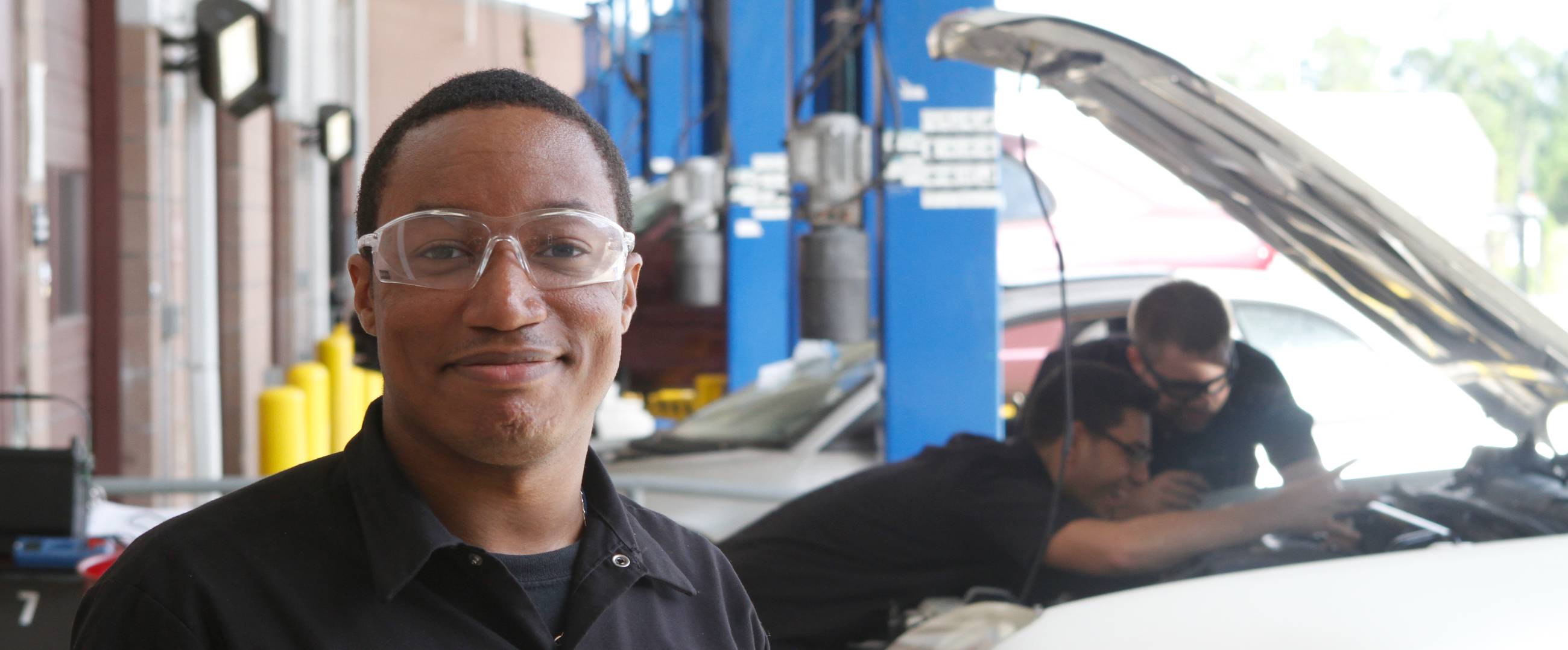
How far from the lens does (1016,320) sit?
18.3 feet

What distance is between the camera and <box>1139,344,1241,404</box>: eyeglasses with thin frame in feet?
8.98

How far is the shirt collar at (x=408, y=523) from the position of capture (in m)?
1.20

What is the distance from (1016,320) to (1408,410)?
2.86m

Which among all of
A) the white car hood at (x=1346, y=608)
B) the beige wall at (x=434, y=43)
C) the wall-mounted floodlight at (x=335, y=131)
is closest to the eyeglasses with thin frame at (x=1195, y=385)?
the white car hood at (x=1346, y=608)

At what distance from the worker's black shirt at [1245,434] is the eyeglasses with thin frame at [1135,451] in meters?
0.01

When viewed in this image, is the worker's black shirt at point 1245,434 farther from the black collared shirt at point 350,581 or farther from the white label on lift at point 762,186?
the white label on lift at point 762,186

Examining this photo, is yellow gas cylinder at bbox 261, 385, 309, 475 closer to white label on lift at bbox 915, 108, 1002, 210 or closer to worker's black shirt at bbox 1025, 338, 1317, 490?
white label on lift at bbox 915, 108, 1002, 210

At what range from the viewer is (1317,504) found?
261 cm

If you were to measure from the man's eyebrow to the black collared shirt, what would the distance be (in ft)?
0.64

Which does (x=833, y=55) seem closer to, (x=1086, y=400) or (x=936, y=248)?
(x=936, y=248)

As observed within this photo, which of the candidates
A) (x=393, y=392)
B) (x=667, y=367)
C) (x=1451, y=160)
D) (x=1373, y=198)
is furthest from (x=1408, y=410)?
(x=1451, y=160)

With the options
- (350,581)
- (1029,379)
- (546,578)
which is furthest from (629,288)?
(1029,379)

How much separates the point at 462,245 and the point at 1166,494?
1.79m

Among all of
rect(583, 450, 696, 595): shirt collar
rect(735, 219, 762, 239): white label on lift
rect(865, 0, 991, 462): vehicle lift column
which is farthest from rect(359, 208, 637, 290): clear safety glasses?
rect(735, 219, 762, 239): white label on lift
